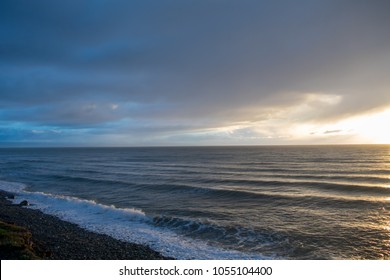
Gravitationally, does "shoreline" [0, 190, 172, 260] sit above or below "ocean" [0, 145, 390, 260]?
above

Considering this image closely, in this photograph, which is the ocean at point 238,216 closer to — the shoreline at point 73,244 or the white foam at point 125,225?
the white foam at point 125,225

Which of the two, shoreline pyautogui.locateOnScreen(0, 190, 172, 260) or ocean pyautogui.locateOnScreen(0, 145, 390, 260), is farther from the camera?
ocean pyautogui.locateOnScreen(0, 145, 390, 260)

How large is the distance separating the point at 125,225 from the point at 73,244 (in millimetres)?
6655

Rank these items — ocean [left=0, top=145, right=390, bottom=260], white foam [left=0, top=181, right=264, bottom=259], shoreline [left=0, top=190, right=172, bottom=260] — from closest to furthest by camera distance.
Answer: shoreline [left=0, top=190, right=172, bottom=260]
white foam [left=0, top=181, right=264, bottom=259]
ocean [left=0, top=145, right=390, bottom=260]

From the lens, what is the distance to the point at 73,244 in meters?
16.7

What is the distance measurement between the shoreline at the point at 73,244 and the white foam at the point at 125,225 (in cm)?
110

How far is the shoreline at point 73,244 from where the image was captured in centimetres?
1488

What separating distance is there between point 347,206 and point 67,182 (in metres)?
43.6

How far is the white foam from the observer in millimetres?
17242

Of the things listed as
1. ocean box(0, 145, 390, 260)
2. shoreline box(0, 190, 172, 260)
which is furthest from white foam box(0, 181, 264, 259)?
shoreline box(0, 190, 172, 260)

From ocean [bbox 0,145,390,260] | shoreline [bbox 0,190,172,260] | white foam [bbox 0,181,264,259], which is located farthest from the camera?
ocean [bbox 0,145,390,260]

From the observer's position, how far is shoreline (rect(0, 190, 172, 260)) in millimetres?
14875

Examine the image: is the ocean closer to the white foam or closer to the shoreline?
the white foam

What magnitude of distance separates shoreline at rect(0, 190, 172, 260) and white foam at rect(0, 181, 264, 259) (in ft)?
Result: 3.62
